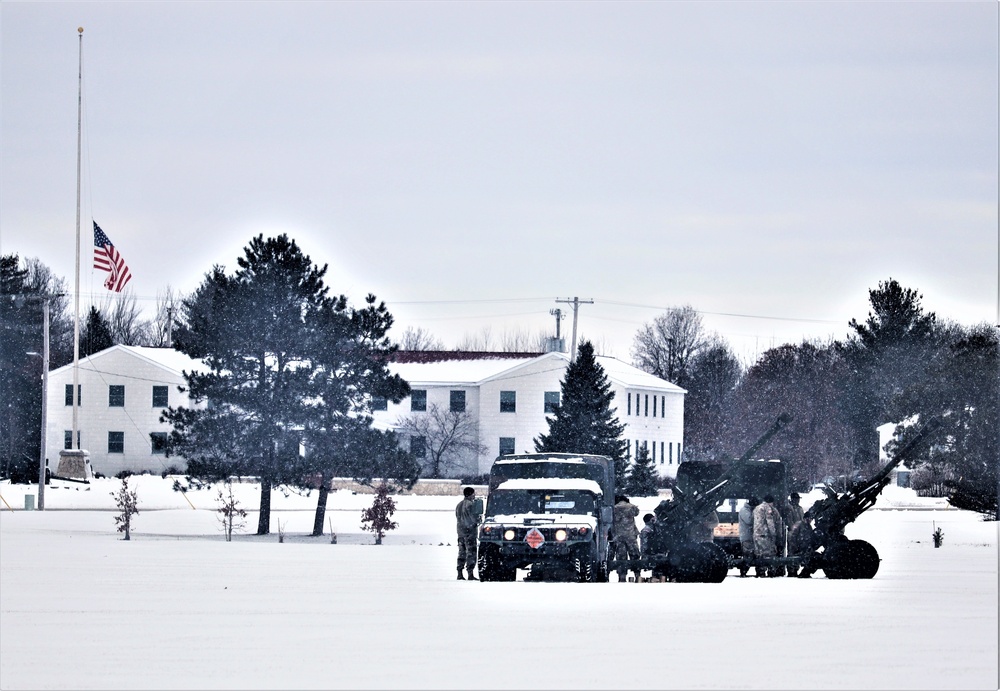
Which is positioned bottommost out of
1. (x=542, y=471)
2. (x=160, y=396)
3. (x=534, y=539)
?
(x=534, y=539)

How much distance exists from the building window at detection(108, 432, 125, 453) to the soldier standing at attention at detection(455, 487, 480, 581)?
66.3 m

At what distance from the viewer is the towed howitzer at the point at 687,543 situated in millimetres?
26797

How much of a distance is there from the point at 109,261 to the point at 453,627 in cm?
5416

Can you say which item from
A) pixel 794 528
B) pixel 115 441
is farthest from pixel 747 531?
pixel 115 441

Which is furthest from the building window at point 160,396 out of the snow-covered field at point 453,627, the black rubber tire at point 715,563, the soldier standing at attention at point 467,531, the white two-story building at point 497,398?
the black rubber tire at point 715,563

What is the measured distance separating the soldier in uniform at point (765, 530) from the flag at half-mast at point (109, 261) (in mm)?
46251

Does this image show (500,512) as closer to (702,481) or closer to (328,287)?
(702,481)

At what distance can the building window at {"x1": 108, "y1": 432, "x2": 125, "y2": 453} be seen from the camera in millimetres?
90875

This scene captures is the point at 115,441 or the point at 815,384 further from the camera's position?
the point at 815,384

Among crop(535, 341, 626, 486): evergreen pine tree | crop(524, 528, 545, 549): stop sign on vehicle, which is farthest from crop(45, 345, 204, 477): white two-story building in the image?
crop(524, 528, 545, 549): stop sign on vehicle

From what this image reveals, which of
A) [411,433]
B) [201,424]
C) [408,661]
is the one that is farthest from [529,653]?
[411,433]

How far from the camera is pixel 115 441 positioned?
9106 cm

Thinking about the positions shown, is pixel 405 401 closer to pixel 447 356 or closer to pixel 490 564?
pixel 447 356

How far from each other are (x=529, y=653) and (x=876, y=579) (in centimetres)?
1295
